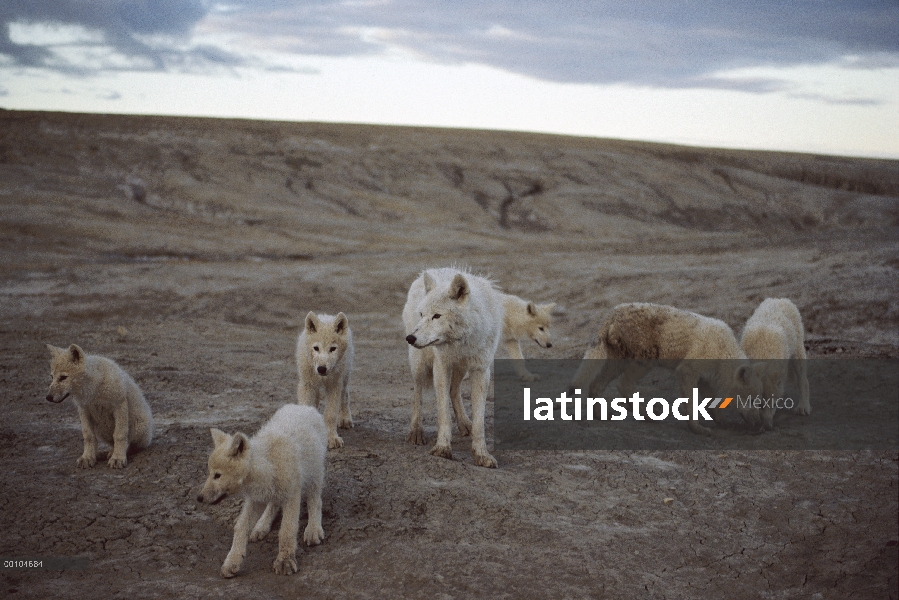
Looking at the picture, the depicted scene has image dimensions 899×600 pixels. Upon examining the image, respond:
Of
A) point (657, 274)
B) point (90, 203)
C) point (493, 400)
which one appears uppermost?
point (90, 203)

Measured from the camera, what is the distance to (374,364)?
530 inches

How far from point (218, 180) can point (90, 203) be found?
9.26m

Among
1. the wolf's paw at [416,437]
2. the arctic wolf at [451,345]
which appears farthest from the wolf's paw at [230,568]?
the wolf's paw at [416,437]

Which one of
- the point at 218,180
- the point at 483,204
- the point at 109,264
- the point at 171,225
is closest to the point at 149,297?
the point at 109,264

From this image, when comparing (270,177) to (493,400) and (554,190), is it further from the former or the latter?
(493,400)

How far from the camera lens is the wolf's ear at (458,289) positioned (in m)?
7.13

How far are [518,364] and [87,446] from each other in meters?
7.55

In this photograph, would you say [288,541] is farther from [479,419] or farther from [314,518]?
[479,419]

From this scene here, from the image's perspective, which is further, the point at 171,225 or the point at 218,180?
the point at 218,180

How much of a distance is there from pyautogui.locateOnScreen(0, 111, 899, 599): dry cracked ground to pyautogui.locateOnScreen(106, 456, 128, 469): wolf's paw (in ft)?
0.46

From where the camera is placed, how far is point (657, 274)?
18.6 meters

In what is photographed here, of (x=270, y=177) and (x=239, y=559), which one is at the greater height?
(x=270, y=177)

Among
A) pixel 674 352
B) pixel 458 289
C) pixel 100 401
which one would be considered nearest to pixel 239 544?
pixel 100 401

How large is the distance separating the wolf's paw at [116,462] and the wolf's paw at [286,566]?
96.3 inches
